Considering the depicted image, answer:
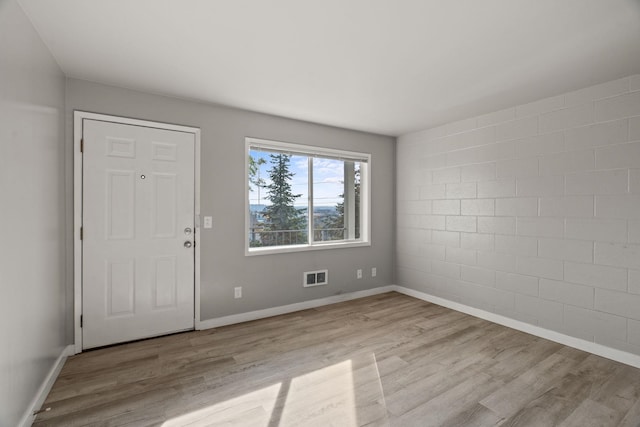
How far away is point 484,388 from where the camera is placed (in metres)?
2.23

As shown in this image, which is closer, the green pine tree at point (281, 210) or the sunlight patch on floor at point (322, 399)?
the sunlight patch on floor at point (322, 399)

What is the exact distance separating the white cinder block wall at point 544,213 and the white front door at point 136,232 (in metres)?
3.21

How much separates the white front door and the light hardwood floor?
0.87ft

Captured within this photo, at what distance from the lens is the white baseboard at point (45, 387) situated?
5.93 ft

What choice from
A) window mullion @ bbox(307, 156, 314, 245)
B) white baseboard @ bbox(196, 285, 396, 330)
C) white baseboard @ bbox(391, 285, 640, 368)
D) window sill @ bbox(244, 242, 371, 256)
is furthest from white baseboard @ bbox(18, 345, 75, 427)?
white baseboard @ bbox(391, 285, 640, 368)

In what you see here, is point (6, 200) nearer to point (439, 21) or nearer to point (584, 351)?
point (439, 21)

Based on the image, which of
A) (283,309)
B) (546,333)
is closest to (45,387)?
(283,309)

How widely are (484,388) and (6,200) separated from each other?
3204 millimetres

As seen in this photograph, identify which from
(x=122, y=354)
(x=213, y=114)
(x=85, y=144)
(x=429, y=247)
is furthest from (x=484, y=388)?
(x=85, y=144)

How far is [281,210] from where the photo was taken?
397cm

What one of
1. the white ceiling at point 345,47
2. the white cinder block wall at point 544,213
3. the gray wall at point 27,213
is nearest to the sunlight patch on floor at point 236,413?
the gray wall at point 27,213

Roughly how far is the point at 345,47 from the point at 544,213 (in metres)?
2.61

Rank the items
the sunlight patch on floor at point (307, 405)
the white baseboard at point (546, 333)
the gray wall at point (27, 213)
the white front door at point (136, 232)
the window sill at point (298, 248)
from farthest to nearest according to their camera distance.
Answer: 1. the window sill at point (298, 248)
2. the white front door at point (136, 232)
3. the white baseboard at point (546, 333)
4. the sunlight patch on floor at point (307, 405)
5. the gray wall at point (27, 213)

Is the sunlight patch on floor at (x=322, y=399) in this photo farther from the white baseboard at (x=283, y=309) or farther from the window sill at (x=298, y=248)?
the window sill at (x=298, y=248)
